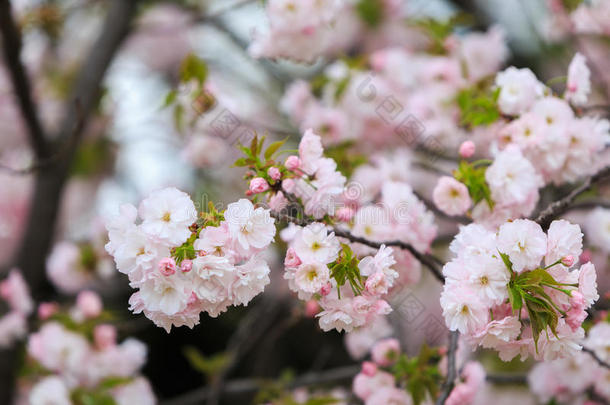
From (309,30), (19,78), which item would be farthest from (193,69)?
(19,78)

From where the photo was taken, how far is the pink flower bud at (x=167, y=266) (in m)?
0.90

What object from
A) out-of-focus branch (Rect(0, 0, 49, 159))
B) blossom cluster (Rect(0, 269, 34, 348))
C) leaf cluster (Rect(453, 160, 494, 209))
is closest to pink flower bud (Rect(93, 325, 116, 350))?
blossom cluster (Rect(0, 269, 34, 348))

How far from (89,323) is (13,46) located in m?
0.92

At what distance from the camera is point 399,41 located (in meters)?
3.36

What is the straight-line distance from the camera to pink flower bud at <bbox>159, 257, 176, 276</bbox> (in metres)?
0.90

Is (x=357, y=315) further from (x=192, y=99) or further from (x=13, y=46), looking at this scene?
(x=13, y=46)

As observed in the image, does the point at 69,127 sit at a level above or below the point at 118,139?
above

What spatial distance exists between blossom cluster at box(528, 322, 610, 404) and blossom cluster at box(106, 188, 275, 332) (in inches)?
38.5

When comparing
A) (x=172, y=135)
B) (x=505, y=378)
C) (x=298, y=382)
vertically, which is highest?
(x=505, y=378)

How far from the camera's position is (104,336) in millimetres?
1927

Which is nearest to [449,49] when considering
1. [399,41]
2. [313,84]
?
[313,84]

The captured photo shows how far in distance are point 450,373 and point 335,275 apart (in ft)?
1.39

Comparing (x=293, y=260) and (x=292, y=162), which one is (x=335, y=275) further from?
(x=292, y=162)

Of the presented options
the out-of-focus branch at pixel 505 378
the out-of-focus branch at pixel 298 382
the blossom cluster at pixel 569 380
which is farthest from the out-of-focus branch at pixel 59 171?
the blossom cluster at pixel 569 380
